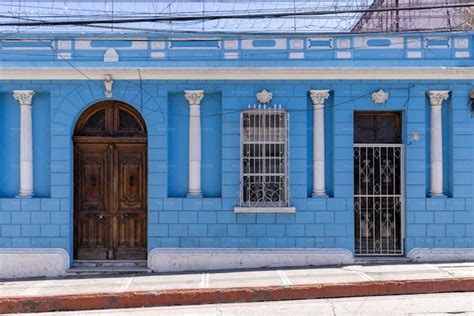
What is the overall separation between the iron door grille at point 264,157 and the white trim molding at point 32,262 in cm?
336

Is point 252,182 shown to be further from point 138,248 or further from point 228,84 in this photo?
point 138,248

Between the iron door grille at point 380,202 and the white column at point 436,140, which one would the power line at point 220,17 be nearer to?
the white column at point 436,140

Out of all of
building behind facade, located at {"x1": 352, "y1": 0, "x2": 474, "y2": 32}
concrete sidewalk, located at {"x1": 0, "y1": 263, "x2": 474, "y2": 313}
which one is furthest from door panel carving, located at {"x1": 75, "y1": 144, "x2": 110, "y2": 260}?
building behind facade, located at {"x1": 352, "y1": 0, "x2": 474, "y2": 32}

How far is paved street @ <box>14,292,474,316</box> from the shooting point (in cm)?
657

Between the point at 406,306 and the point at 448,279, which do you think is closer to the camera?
the point at 406,306

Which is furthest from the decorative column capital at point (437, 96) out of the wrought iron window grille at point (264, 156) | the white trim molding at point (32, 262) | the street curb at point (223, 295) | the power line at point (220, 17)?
the white trim molding at point (32, 262)

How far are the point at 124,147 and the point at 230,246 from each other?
8.56 feet

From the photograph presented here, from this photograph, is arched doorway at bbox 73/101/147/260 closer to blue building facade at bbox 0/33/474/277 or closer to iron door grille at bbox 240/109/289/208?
blue building facade at bbox 0/33/474/277

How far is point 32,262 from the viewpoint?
28.4 feet

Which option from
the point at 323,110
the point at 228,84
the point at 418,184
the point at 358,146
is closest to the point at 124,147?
the point at 228,84

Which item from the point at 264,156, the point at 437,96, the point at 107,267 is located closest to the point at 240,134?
the point at 264,156

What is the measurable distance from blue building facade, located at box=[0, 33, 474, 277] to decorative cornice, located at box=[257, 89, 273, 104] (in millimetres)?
39

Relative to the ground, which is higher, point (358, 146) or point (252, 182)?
point (358, 146)

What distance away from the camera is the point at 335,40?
888cm
